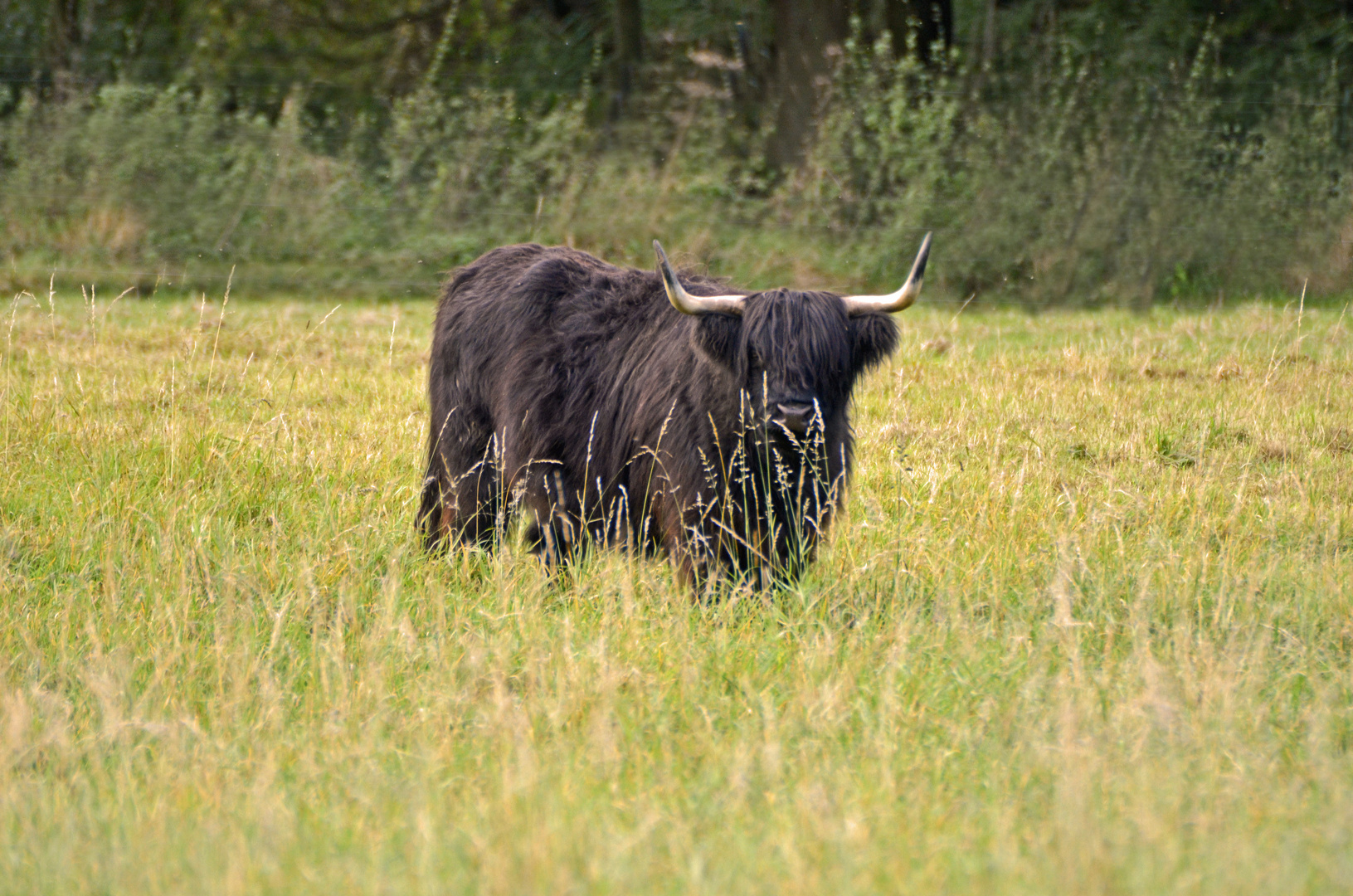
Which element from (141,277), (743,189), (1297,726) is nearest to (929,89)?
(743,189)

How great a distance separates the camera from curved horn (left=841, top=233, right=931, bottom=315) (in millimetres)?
4316

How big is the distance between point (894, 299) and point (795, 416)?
0.67 m

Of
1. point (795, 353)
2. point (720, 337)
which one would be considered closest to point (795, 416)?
point (795, 353)

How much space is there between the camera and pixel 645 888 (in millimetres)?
2332

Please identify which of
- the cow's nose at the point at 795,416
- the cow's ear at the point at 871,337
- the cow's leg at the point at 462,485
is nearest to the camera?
the cow's nose at the point at 795,416

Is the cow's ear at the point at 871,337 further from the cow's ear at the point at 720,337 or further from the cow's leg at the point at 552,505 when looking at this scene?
the cow's leg at the point at 552,505

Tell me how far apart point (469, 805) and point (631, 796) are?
1.19 feet

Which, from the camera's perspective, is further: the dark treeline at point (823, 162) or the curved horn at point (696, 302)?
the dark treeline at point (823, 162)

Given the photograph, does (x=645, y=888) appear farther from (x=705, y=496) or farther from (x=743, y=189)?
(x=743, y=189)

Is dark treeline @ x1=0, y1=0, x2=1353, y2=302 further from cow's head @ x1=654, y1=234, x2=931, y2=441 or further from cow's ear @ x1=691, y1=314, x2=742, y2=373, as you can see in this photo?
cow's ear @ x1=691, y1=314, x2=742, y2=373

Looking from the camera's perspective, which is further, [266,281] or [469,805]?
[266,281]

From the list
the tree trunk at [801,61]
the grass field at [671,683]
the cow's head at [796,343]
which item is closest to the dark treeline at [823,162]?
the tree trunk at [801,61]

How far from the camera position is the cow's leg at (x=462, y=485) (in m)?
5.20

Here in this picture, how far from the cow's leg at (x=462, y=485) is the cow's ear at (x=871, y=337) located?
158cm
